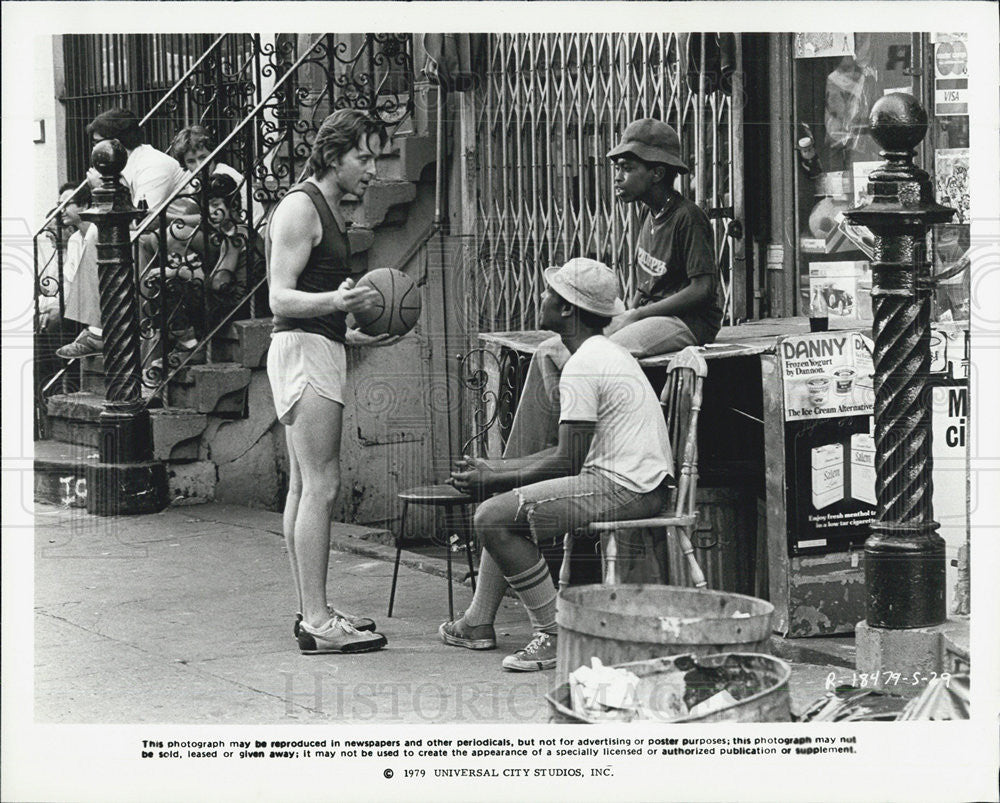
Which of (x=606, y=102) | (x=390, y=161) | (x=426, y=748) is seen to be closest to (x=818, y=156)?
(x=606, y=102)

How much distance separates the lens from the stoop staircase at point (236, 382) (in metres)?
9.42

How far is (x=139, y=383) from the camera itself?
30.8 ft

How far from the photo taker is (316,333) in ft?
22.6

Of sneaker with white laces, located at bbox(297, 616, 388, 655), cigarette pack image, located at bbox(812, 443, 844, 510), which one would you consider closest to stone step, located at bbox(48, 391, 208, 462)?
sneaker with white laces, located at bbox(297, 616, 388, 655)

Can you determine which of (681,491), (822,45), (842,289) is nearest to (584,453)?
(681,491)

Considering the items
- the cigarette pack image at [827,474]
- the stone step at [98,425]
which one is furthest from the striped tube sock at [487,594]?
the stone step at [98,425]

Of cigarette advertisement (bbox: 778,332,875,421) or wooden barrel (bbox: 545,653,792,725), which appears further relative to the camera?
cigarette advertisement (bbox: 778,332,875,421)

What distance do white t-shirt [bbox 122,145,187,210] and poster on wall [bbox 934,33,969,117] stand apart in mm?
4641

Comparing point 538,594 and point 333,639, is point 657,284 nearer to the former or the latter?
point 538,594

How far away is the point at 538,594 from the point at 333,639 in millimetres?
907

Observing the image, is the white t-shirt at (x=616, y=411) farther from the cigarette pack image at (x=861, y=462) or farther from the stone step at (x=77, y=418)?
the stone step at (x=77, y=418)

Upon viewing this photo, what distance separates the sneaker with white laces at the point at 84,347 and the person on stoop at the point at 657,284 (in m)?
2.78

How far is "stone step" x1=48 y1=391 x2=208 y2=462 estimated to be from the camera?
8.12 metres

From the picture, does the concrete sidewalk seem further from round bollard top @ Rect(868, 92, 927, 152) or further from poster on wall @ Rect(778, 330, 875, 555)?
round bollard top @ Rect(868, 92, 927, 152)
